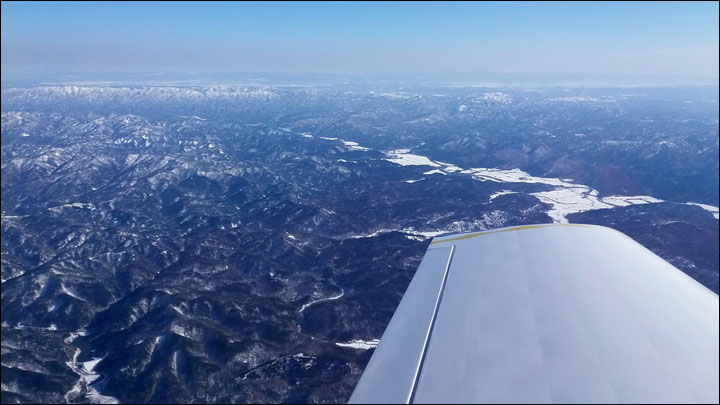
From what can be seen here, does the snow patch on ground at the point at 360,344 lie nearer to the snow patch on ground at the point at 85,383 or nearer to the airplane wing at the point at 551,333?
the snow patch on ground at the point at 85,383

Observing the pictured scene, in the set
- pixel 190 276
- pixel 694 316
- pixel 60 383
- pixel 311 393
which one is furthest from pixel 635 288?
pixel 190 276

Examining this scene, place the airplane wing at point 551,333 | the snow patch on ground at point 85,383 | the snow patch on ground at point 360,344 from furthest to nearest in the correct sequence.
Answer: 1. the snow patch on ground at point 360,344
2. the snow patch on ground at point 85,383
3. the airplane wing at point 551,333

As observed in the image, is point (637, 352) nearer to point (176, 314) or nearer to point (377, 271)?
point (176, 314)

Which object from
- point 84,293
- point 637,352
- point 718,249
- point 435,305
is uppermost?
point 637,352

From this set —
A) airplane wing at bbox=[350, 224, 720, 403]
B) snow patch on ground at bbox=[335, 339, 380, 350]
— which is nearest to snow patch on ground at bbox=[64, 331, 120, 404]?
snow patch on ground at bbox=[335, 339, 380, 350]

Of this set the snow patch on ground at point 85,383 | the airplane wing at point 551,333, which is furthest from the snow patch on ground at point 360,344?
the airplane wing at point 551,333

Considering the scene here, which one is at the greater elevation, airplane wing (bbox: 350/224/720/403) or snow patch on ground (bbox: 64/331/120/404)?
airplane wing (bbox: 350/224/720/403)

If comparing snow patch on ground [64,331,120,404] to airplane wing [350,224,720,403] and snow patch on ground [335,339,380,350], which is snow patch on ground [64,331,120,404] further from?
airplane wing [350,224,720,403]

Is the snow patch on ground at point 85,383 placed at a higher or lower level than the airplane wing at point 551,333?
lower
